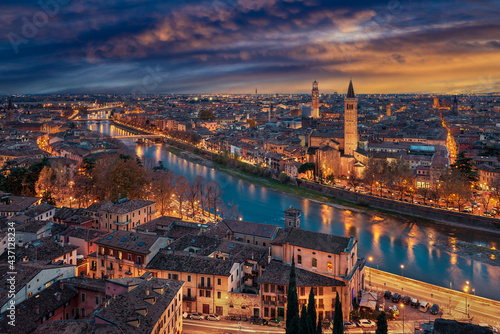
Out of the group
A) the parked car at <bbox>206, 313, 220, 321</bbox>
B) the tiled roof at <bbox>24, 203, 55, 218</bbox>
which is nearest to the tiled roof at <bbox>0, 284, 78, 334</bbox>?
the parked car at <bbox>206, 313, 220, 321</bbox>

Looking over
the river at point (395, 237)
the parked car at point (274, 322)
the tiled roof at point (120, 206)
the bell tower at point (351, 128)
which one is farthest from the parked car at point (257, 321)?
the bell tower at point (351, 128)

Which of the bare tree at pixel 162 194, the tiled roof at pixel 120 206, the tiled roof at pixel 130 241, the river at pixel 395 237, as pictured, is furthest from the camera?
the bare tree at pixel 162 194

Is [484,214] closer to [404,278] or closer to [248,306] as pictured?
[404,278]

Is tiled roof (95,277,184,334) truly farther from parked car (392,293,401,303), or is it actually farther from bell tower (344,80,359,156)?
bell tower (344,80,359,156)

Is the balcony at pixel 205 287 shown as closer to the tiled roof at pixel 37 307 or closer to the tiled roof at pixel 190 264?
the tiled roof at pixel 190 264

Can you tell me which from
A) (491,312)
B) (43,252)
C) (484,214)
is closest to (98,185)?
(43,252)

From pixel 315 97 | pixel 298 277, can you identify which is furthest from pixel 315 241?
pixel 315 97
